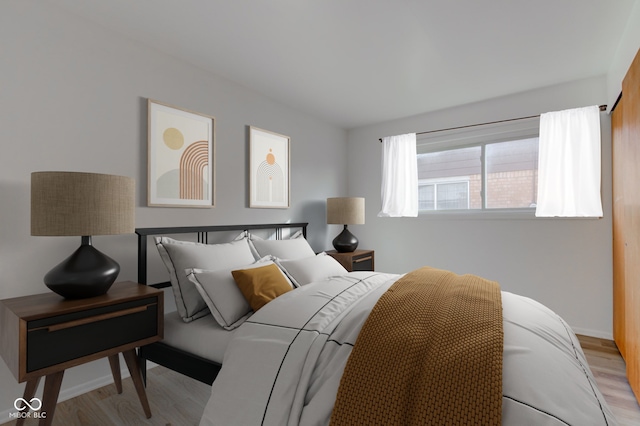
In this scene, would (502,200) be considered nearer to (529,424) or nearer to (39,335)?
(529,424)

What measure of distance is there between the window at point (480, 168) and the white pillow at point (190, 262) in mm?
2747

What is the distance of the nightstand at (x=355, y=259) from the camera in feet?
12.0

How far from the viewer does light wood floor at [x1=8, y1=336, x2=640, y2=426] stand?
74.6 inches

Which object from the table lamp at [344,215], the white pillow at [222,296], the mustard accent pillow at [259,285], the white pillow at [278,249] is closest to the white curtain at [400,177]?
the table lamp at [344,215]

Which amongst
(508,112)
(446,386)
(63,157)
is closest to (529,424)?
(446,386)

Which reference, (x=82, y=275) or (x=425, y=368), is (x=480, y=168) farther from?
(x=82, y=275)

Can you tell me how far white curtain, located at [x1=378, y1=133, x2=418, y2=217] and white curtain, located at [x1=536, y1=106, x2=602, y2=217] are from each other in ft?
4.41

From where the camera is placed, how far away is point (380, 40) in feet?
7.94

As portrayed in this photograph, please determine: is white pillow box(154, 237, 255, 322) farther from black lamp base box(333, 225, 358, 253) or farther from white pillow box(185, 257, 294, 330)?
black lamp base box(333, 225, 358, 253)

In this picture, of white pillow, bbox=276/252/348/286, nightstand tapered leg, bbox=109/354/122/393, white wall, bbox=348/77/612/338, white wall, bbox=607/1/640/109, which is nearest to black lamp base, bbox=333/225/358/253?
white wall, bbox=348/77/612/338

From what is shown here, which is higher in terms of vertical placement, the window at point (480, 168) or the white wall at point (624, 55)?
the white wall at point (624, 55)

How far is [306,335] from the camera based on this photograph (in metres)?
1.45

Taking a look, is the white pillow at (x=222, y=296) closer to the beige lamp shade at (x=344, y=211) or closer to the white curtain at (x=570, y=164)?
the beige lamp shade at (x=344, y=211)

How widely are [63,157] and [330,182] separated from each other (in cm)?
296
